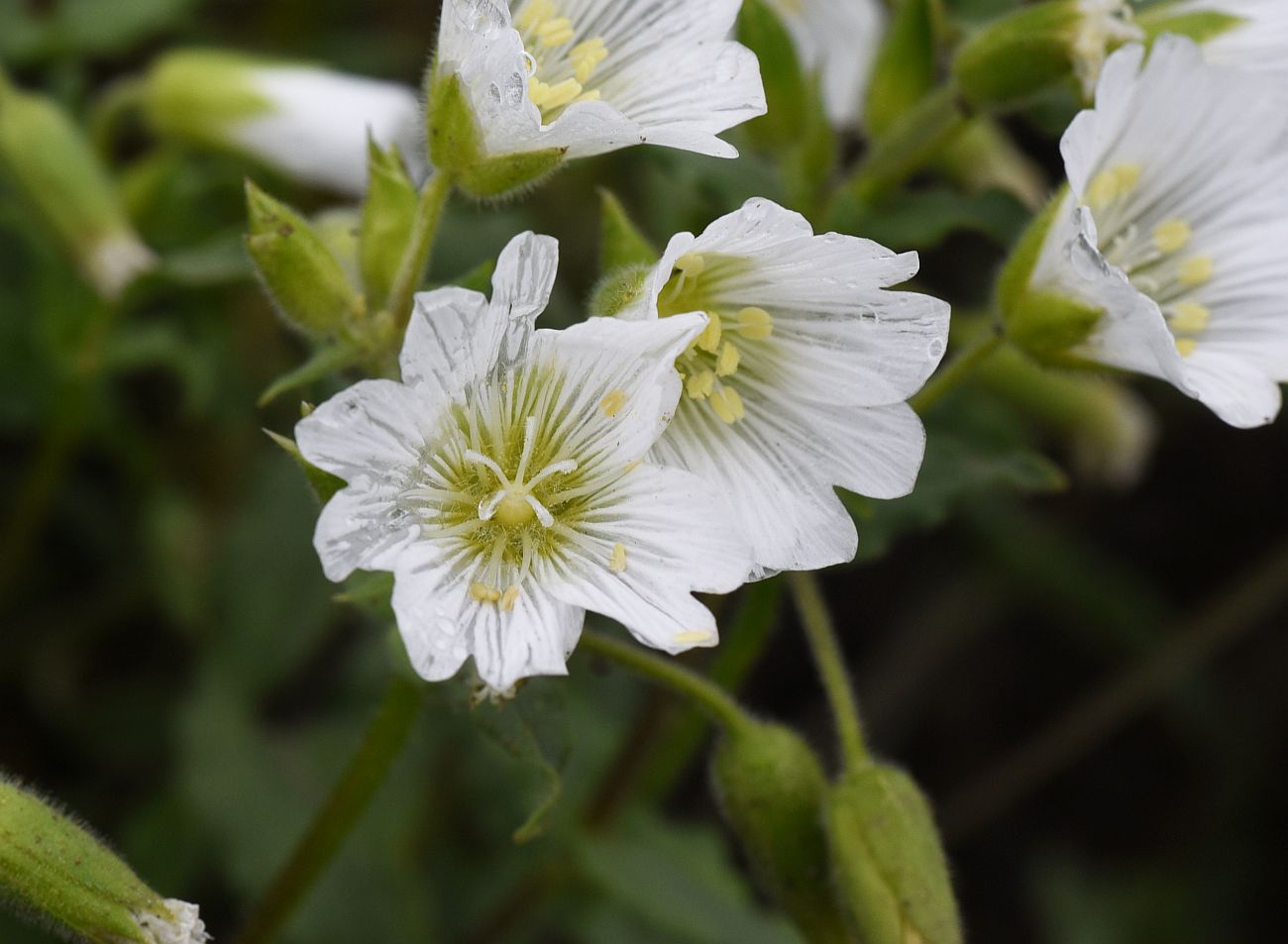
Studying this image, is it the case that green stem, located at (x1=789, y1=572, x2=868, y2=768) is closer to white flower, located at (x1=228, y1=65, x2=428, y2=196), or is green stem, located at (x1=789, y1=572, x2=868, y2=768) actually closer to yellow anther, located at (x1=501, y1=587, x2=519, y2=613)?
yellow anther, located at (x1=501, y1=587, x2=519, y2=613)

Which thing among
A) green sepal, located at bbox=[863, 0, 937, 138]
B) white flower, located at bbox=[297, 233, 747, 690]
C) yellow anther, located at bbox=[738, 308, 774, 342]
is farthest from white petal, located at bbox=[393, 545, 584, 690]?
green sepal, located at bbox=[863, 0, 937, 138]

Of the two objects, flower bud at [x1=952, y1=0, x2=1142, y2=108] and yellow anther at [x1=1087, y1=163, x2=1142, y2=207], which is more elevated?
flower bud at [x1=952, y1=0, x2=1142, y2=108]

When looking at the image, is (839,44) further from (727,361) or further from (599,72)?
(727,361)

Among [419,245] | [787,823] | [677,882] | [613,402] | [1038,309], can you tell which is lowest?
[677,882]

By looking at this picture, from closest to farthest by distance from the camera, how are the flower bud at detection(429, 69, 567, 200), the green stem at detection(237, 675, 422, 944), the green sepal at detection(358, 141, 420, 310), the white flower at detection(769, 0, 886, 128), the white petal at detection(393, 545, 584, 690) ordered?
the white petal at detection(393, 545, 584, 690) → the flower bud at detection(429, 69, 567, 200) → the green sepal at detection(358, 141, 420, 310) → the green stem at detection(237, 675, 422, 944) → the white flower at detection(769, 0, 886, 128)

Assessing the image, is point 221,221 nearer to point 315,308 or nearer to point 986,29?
point 315,308

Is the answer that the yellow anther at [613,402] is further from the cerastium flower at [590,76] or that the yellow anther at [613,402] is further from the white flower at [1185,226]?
the white flower at [1185,226]

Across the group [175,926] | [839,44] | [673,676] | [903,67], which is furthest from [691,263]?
[839,44]
